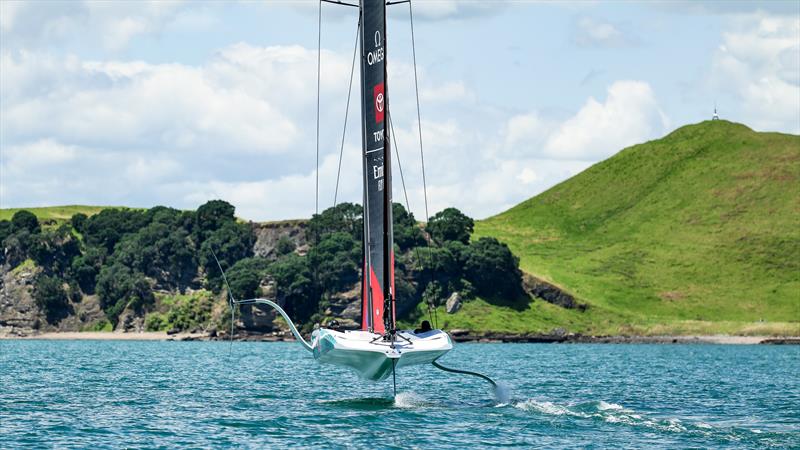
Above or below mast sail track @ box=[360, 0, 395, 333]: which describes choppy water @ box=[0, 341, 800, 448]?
below

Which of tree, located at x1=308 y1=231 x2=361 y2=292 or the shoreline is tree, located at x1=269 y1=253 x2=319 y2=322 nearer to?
tree, located at x1=308 y1=231 x2=361 y2=292

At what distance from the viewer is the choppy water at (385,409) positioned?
4469 centimetres

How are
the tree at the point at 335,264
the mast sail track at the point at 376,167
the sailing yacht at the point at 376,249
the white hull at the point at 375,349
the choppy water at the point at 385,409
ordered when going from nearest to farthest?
1. the choppy water at the point at 385,409
2. the white hull at the point at 375,349
3. the sailing yacht at the point at 376,249
4. the mast sail track at the point at 376,167
5. the tree at the point at 335,264

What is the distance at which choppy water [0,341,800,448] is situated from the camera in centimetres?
4469

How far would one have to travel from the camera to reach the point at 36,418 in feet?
166

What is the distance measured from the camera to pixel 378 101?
165ft

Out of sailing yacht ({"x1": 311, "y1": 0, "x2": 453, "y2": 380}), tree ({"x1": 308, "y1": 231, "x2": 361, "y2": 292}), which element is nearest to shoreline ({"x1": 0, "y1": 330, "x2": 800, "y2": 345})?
tree ({"x1": 308, "y1": 231, "x2": 361, "y2": 292})

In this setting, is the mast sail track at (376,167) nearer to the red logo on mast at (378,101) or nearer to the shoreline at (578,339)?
the red logo on mast at (378,101)

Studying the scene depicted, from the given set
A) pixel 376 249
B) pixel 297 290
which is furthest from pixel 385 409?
pixel 297 290

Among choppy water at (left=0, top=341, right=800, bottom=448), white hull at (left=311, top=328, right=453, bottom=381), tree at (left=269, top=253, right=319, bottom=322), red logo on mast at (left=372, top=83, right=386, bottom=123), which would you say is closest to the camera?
choppy water at (left=0, top=341, right=800, bottom=448)

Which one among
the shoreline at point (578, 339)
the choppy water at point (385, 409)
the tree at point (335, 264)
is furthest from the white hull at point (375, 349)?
the tree at point (335, 264)

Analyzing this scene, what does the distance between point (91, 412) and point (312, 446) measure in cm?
1558

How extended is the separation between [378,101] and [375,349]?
10.5 meters

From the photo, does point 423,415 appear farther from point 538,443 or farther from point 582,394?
point 582,394
